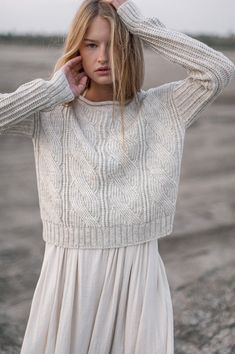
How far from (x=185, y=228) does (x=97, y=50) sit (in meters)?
1.30

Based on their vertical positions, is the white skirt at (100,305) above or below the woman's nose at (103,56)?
below

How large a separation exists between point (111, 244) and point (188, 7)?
1245mm

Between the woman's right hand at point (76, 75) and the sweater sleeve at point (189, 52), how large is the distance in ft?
0.41

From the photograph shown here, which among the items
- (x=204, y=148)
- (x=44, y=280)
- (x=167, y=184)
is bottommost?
(x=204, y=148)

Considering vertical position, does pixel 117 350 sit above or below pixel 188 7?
below

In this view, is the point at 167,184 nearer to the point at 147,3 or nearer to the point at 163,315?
the point at 163,315

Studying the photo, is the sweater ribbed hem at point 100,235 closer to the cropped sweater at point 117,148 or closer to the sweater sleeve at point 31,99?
the cropped sweater at point 117,148

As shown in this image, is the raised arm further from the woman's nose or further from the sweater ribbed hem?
the sweater ribbed hem

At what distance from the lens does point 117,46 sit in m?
1.24

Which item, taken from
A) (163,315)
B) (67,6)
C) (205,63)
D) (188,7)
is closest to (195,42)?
(205,63)

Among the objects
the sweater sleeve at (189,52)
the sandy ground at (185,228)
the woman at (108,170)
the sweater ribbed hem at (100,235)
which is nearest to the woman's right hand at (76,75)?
the woman at (108,170)

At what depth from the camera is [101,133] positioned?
1279 millimetres

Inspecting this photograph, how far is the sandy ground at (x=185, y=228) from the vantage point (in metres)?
2.01

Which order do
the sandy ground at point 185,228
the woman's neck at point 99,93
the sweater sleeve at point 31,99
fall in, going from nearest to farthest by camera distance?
the sweater sleeve at point 31,99 → the woman's neck at point 99,93 → the sandy ground at point 185,228
